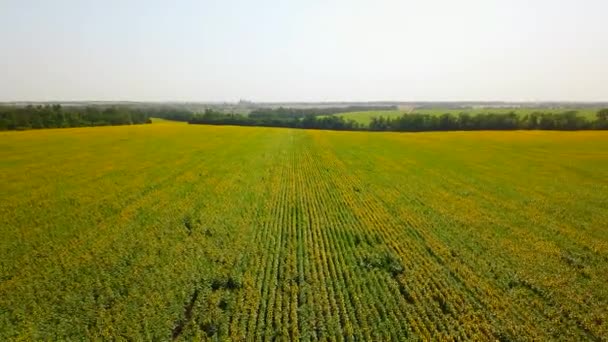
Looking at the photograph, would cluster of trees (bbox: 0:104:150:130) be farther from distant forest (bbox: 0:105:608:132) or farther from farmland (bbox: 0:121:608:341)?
farmland (bbox: 0:121:608:341)

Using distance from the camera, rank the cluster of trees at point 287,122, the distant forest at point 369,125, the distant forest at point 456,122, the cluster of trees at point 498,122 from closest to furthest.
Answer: the distant forest at point 369,125 < the cluster of trees at point 498,122 < the distant forest at point 456,122 < the cluster of trees at point 287,122

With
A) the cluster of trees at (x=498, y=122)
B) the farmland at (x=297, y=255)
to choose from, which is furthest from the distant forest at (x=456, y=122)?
the farmland at (x=297, y=255)

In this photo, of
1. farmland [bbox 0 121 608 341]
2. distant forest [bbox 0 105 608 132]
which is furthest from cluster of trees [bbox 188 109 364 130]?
farmland [bbox 0 121 608 341]

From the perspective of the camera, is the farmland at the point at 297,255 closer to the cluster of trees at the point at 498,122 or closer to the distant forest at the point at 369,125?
the distant forest at the point at 369,125

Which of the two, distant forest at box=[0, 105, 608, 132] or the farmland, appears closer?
the farmland

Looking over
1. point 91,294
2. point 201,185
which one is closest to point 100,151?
point 201,185

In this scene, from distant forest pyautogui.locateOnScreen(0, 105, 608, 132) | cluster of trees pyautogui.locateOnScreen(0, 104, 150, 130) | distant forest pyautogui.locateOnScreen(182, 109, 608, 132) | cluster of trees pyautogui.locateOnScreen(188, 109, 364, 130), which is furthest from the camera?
cluster of trees pyautogui.locateOnScreen(188, 109, 364, 130)
